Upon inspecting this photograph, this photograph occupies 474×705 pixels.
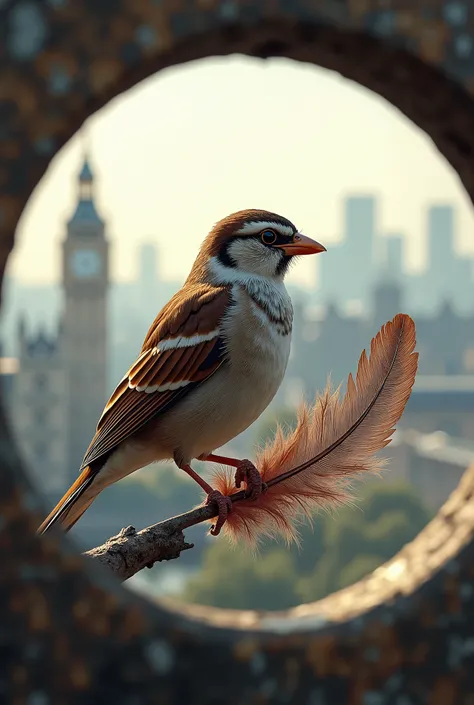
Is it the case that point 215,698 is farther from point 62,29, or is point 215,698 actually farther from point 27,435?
point 27,435

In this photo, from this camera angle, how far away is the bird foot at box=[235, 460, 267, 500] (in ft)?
11.1

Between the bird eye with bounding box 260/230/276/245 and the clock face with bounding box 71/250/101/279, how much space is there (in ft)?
259

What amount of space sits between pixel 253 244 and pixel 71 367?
83.6 metres

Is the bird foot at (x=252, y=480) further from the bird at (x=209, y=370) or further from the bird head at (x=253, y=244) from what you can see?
the bird head at (x=253, y=244)

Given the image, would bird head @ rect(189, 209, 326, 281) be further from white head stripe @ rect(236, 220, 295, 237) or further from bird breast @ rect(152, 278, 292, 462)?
bird breast @ rect(152, 278, 292, 462)

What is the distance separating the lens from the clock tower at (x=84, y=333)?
271 feet

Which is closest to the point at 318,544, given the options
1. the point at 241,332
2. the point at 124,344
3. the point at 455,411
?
the point at 455,411

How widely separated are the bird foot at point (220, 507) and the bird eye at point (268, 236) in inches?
28.7

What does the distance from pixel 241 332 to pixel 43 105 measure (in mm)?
1146

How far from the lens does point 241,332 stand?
3588 millimetres

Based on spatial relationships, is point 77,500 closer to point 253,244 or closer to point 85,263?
point 253,244

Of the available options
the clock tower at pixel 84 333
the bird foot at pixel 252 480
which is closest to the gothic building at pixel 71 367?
the clock tower at pixel 84 333

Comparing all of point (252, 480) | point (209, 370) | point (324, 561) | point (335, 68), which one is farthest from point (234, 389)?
point (324, 561)

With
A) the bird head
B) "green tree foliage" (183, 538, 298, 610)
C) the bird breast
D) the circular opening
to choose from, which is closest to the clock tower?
"green tree foliage" (183, 538, 298, 610)
